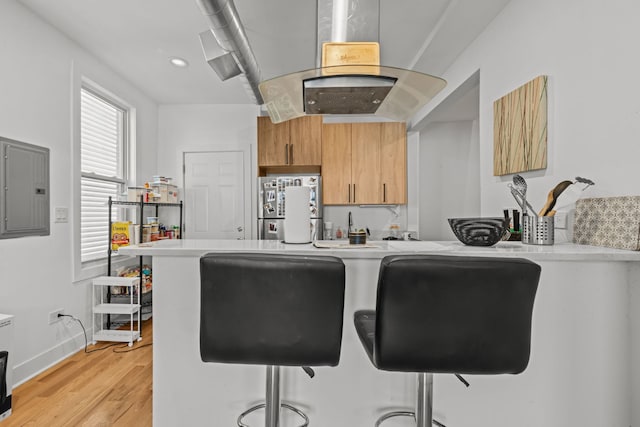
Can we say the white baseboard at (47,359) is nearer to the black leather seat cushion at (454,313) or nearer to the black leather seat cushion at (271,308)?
the black leather seat cushion at (271,308)

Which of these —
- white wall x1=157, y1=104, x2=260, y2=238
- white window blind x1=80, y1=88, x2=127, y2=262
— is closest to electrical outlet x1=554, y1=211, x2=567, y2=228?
white wall x1=157, y1=104, x2=260, y2=238

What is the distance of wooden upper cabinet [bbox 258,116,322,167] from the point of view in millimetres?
4312

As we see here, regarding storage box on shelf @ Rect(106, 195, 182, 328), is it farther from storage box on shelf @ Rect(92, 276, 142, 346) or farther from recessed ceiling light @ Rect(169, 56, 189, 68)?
recessed ceiling light @ Rect(169, 56, 189, 68)

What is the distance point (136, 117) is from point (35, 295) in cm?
231

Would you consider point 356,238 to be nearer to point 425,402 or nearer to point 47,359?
point 425,402

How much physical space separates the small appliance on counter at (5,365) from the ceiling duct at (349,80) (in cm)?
206

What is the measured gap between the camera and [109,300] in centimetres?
342

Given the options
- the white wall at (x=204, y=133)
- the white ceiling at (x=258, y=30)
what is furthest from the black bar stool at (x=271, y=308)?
the white wall at (x=204, y=133)

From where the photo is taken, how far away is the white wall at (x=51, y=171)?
2378 millimetres

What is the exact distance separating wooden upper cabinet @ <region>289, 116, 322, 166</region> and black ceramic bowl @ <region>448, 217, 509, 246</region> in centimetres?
289

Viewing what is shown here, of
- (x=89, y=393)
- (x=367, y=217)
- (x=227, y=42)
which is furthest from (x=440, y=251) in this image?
(x=367, y=217)

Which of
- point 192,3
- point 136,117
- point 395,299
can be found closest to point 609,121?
point 395,299

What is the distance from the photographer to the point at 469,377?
1556 millimetres

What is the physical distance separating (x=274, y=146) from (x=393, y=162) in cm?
152
